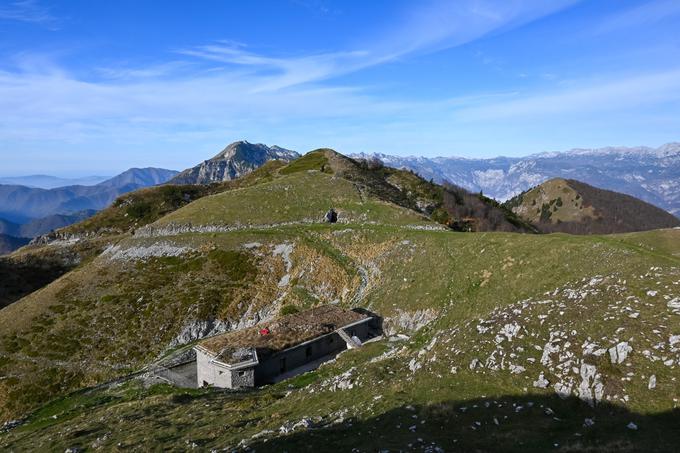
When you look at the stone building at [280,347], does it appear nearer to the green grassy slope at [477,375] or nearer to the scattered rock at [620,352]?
the green grassy slope at [477,375]

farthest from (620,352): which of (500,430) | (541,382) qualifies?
(500,430)

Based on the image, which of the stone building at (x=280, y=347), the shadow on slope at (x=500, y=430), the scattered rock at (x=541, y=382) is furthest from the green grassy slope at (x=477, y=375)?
the stone building at (x=280, y=347)

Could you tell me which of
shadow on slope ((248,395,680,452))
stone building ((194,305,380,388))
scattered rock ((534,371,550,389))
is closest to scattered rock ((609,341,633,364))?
shadow on slope ((248,395,680,452))

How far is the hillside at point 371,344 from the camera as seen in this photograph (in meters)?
19.6

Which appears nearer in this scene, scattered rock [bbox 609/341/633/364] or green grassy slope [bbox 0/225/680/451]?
green grassy slope [bbox 0/225/680/451]

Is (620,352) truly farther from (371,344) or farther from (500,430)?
(371,344)

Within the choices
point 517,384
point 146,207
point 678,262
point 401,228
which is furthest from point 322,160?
point 517,384

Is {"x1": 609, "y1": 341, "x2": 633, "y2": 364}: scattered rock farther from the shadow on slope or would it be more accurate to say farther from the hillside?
the shadow on slope

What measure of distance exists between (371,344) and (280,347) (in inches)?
377

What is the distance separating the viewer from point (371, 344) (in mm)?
44812

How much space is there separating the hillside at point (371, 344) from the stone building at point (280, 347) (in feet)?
10.6

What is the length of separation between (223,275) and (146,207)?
92323 mm

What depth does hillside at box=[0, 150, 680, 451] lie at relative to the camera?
1962 centimetres

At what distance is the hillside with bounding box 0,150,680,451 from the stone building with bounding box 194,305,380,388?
3222 mm
